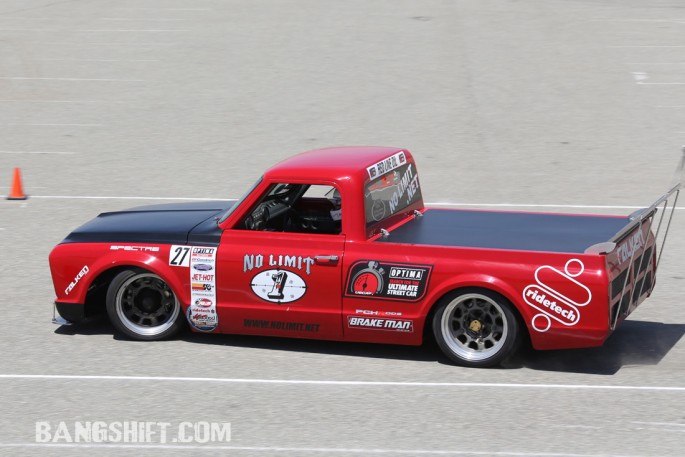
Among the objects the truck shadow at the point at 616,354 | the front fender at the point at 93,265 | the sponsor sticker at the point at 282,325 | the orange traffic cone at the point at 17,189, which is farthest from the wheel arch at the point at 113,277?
the orange traffic cone at the point at 17,189

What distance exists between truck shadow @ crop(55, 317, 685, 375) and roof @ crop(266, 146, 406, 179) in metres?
1.40

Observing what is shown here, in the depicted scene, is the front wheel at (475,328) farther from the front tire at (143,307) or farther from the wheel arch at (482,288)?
the front tire at (143,307)

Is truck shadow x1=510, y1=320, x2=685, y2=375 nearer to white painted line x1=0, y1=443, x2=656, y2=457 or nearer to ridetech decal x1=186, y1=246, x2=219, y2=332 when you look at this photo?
white painted line x1=0, y1=443, x2=656, y2=457

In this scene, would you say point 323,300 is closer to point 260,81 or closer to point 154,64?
point 260,81

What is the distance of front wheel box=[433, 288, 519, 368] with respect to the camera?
25.5 feet

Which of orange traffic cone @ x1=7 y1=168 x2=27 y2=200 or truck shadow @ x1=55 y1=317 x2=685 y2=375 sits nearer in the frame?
truck shadow @ x1=55 y1=317 x2=685 y2=375

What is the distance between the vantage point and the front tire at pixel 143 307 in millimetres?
8648

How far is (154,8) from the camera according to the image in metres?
26.7

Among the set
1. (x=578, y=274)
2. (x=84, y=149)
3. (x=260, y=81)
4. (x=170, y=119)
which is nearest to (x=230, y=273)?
(x=578, y=274)

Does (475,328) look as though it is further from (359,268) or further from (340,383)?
(340,383)

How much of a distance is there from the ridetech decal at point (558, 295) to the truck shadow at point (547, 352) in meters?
0.61

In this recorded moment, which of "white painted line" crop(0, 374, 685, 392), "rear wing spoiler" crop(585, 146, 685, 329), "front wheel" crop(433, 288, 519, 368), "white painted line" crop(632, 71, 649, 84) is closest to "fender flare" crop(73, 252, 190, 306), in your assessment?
"white painted line" crop(0, 374, 685, 392)

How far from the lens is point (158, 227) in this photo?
8.71 metres

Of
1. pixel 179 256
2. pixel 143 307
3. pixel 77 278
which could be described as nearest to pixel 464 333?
pixel 179 256
